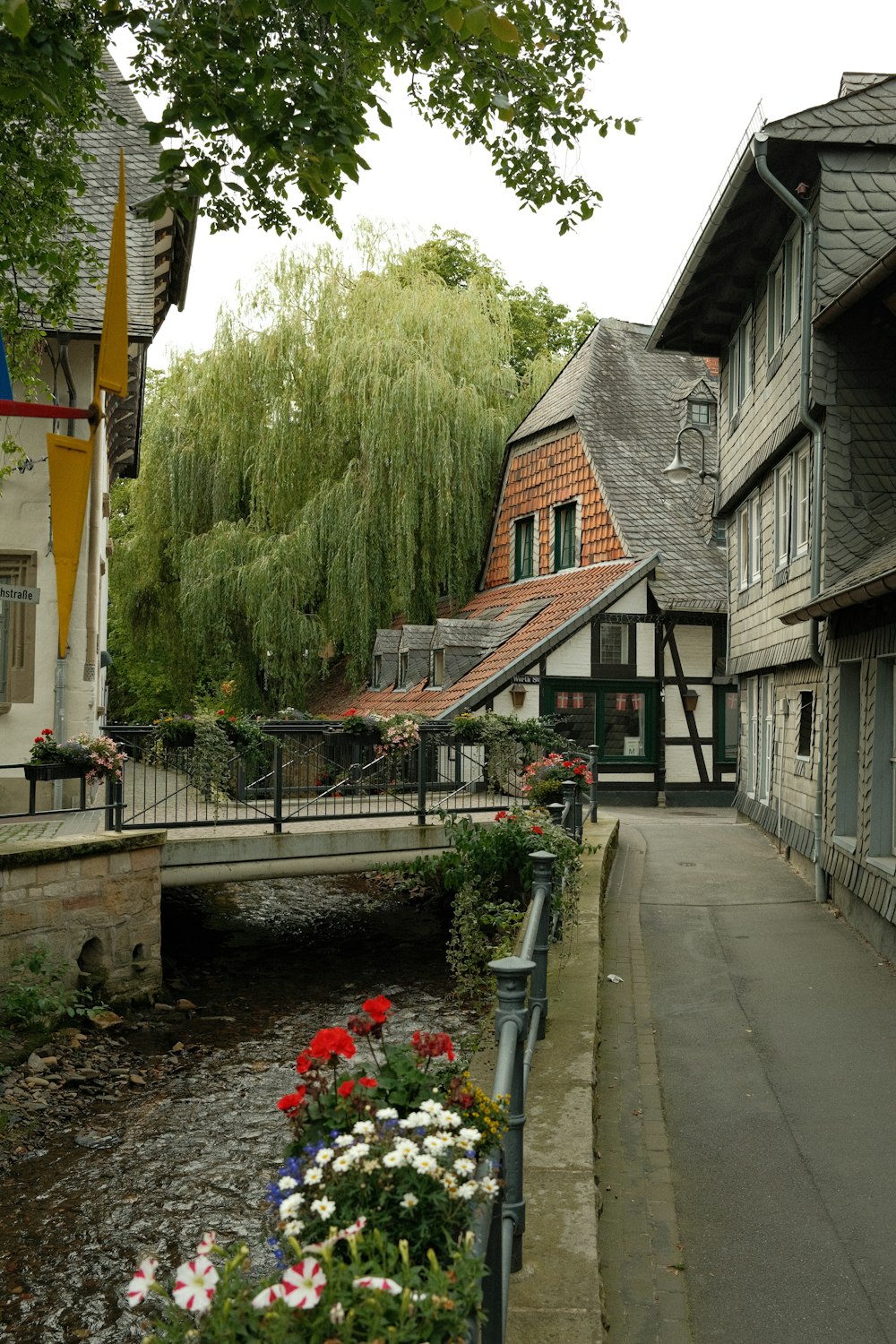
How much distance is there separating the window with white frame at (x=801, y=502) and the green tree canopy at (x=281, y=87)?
556 cm

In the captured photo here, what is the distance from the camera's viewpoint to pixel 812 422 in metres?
12.2

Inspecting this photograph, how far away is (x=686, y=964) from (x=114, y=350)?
623 centimetres

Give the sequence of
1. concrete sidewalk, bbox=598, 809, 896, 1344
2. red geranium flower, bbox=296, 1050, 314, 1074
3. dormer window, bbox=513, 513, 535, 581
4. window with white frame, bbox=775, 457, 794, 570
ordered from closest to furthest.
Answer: red geranium flower, bbox=296, 1050, 314, 1074, concrete sidewalk, bbox=598, 809, 896, 1344, window with white frame, bbox=775, 457, 794, 570, dormer window, bbox=513, 513, 535, 581

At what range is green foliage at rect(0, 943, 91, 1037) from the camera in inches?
382

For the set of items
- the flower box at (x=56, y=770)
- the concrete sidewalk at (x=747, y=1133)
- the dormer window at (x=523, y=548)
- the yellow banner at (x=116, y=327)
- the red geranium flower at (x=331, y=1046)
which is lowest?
the concrete sidewalk at (x=747, y=1133)

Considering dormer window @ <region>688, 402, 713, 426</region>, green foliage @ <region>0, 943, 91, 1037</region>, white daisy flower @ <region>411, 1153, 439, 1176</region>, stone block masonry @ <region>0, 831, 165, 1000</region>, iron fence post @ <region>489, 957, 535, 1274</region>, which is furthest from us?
dormer window @ <region>688, 402, 713, 426</region>

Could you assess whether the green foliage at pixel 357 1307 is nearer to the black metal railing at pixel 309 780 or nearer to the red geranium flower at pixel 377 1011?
the red geranium flower at pixel 377 1011

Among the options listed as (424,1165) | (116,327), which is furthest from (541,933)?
(116,327)

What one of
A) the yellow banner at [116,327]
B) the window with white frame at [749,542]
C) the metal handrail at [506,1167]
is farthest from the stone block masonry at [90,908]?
the window with white frame at [749,542]

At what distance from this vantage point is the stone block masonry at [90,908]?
32.8 ft

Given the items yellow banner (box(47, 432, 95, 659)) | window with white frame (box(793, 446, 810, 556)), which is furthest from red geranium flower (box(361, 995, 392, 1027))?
window with white frame (box(793, 446, 810, 556))

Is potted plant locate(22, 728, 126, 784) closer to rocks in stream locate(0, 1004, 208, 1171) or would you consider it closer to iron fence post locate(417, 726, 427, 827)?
rocks in stream locate(0, 1004, 208, 1171)

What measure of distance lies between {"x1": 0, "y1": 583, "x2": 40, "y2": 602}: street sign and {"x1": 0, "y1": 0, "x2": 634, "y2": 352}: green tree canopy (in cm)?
256

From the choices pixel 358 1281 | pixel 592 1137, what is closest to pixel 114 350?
pixel 592 1137
